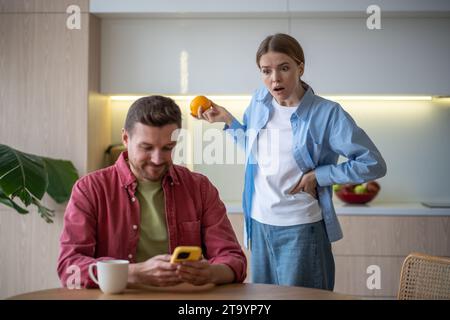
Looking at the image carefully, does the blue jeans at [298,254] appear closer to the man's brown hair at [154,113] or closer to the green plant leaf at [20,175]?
the man's brown hair at [154,113]

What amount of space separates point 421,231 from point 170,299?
7.95 feet

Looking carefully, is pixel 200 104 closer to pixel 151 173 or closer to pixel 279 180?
pixel 279 180

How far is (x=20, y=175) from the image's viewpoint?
3.02 meters

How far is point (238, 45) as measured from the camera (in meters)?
3.81

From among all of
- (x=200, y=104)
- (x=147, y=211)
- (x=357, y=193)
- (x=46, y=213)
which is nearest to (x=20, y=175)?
(x=46, y=213)

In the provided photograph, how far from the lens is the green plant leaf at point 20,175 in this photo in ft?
9.77

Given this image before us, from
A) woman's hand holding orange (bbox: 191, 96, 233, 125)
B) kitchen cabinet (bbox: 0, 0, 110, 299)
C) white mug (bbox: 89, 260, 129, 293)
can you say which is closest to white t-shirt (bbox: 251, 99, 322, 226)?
woman's hand holding orange (bbox: 191, 96, 233, 125)

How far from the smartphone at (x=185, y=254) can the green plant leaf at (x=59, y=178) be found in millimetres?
2070

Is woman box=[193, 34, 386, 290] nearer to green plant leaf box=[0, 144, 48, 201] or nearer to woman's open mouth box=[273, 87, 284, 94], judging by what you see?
woman's open mouth box=[273, 87, 284, 94]

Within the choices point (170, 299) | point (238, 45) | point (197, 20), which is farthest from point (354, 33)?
point (170, 299)

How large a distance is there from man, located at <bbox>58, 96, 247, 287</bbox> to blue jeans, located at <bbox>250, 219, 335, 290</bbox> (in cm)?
51

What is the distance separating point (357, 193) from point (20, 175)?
190 cm

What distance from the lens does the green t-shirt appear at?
1.83m
